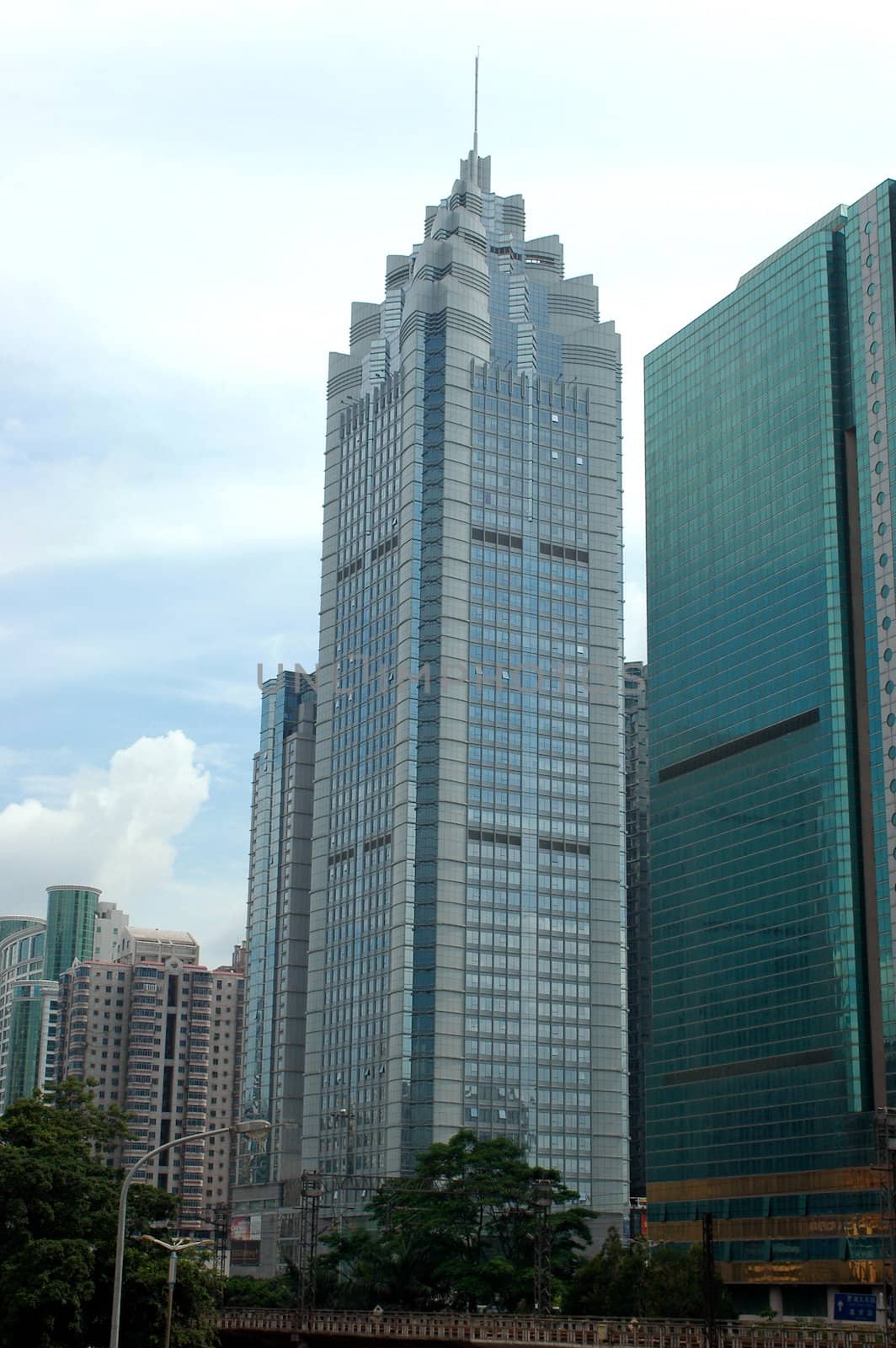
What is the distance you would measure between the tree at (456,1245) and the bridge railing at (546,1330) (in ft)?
44.9

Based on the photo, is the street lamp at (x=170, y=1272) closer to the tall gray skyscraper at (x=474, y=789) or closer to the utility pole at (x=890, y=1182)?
the utility pole at (x=890, y=1182)

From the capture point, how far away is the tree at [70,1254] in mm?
78438

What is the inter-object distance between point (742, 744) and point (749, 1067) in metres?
30.1

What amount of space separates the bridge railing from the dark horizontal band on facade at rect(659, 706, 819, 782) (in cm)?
6479

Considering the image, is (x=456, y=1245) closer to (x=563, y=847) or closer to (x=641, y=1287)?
(x=641, y=1287)

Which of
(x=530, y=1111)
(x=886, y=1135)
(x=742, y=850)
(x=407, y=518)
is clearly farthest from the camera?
(x=407, y=518)

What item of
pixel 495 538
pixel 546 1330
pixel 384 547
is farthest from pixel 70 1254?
pixel 384 547

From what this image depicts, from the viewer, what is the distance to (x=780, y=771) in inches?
6196

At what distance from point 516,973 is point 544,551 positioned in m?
46.9

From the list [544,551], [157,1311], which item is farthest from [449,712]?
[157,1311]

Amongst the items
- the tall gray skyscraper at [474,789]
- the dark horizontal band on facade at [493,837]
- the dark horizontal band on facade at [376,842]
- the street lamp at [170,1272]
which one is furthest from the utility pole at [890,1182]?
the dark horizontal band on facade at [376,842]

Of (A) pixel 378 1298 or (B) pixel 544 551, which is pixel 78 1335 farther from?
(B) pixel 544 551

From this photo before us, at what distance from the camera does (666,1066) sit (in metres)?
172

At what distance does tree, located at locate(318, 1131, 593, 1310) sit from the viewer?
4815 inches
